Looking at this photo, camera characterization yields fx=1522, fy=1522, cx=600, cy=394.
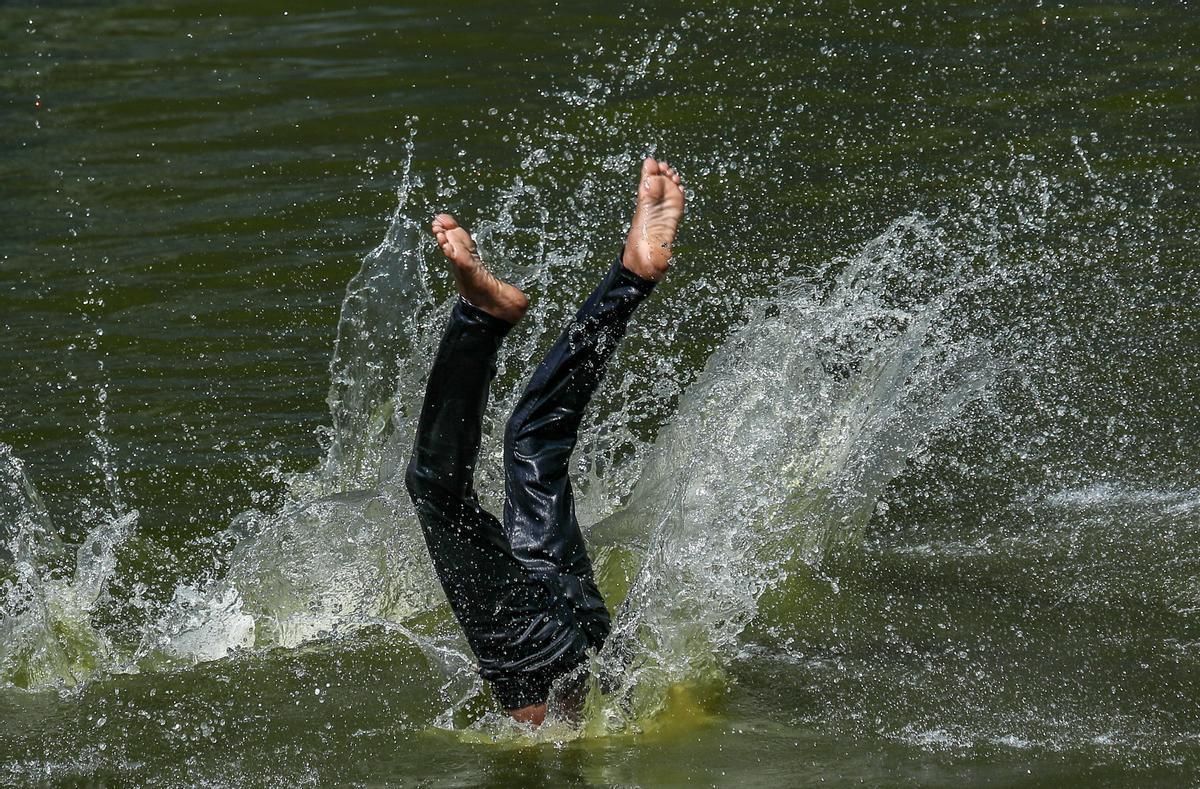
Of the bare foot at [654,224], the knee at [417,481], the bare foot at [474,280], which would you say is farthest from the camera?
the bare foot at [654,224]

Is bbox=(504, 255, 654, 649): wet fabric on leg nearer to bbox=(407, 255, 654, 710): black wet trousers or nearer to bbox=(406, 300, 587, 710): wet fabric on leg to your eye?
bbox=(407, 255, 654, 710): black wet trousers

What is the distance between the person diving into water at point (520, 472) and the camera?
4582 millimetres

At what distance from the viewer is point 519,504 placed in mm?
4918

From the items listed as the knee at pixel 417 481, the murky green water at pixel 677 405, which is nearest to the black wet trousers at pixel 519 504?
the knee at pixel 417 481

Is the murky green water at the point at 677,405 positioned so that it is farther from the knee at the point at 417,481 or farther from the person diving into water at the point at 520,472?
the knee at the point at 417,481

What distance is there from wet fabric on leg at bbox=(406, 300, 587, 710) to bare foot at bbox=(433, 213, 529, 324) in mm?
39

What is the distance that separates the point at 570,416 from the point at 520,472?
243 mm

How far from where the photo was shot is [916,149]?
9.91 metres

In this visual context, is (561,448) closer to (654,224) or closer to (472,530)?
(472,530)

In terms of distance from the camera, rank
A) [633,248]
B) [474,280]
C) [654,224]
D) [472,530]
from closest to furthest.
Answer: [474,280]
[472,530]
[633,248]
[654,224]

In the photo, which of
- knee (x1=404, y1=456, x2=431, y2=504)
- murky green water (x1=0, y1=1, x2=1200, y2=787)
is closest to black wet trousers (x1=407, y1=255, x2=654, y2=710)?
knee (x1=404, y1=456, x2=431, y2=504)

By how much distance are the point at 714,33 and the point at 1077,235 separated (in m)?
4.81

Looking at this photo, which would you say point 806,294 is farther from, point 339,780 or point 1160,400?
point 339,780

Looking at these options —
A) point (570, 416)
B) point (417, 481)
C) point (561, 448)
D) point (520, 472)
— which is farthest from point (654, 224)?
point (417, 481)
